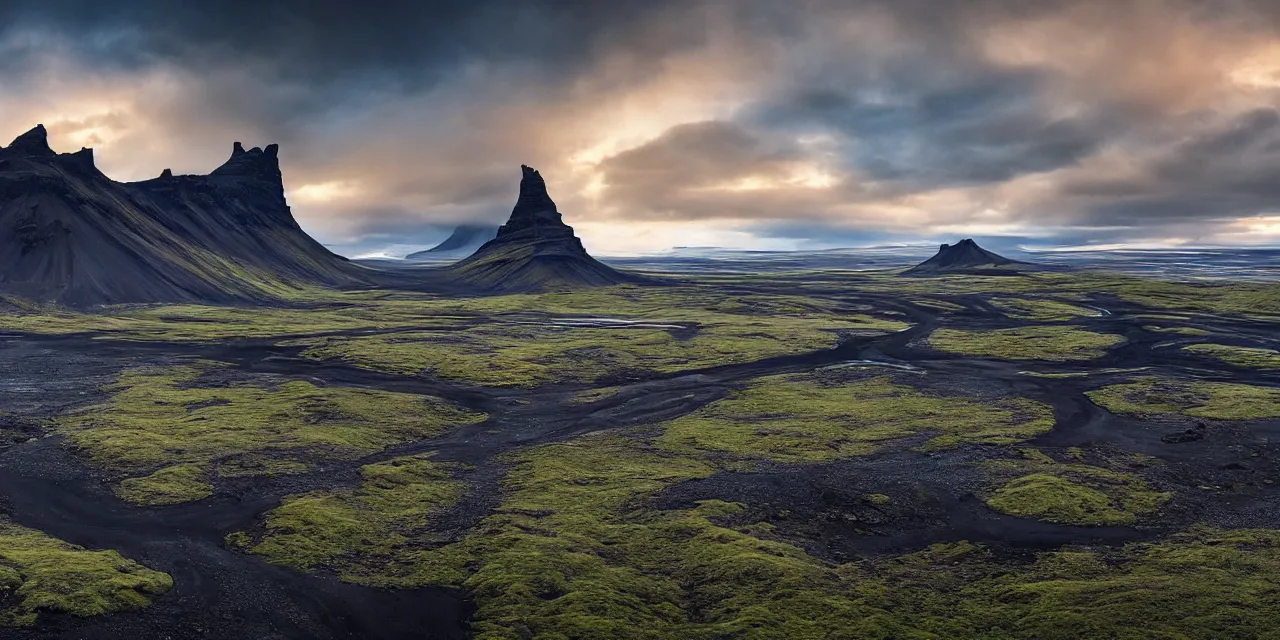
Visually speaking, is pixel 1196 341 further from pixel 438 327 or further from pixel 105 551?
pixel 105 551

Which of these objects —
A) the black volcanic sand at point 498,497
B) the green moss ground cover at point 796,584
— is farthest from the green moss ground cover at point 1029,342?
the green moss ground cover at point 796,584

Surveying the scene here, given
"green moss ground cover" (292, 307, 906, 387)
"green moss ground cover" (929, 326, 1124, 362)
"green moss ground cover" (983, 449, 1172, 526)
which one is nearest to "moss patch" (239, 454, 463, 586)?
"green moss ground cover" (983, 449, 1172, 526)

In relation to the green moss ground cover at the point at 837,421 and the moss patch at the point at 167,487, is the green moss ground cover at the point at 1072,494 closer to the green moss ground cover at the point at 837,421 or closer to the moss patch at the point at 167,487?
the green moss ground cover at the point at 837,421

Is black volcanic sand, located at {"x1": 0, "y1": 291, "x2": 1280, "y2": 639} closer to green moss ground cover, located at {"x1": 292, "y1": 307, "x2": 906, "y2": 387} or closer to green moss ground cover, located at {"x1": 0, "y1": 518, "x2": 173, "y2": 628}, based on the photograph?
green moss ground cover, located at {"x1": 0, "y1": 518, "x2": 173, "y2": 628}

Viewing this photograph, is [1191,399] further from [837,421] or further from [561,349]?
[561,349]

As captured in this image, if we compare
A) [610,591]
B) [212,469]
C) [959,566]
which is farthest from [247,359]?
[959,566]

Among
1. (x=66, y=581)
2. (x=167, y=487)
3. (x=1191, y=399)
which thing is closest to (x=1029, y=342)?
(x=1191, y=399)
